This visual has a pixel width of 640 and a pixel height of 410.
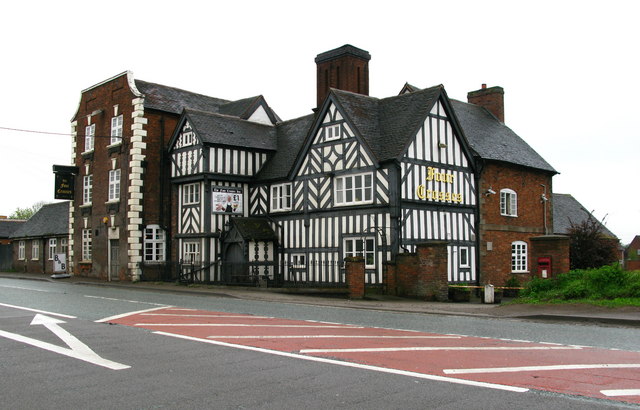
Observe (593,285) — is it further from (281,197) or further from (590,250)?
(281,197)

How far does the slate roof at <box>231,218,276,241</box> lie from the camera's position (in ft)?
97.4

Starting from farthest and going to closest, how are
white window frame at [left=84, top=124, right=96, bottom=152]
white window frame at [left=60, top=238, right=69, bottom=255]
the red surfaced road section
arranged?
white window frame at [left=60, top=238, right=69, bottom=255] < white window frame at [left=84, top=124, right=96, bottom=152] < the red surfaced road section

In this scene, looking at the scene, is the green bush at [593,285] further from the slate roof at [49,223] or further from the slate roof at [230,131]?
the slate roof at [49,223]

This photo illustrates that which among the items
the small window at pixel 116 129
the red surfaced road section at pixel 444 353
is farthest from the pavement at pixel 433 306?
the small window at pixel 116 129

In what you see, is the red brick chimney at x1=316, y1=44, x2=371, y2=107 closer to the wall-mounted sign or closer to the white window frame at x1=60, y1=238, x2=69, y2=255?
the wall-mounted sign

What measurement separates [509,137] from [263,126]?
46.5 ft

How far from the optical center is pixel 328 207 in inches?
1123

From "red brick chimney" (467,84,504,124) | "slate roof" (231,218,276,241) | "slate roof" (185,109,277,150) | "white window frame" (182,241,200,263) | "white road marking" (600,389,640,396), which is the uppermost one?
"red brick chimney" (467,84,504,124)

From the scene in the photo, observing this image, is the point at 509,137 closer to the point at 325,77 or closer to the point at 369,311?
the point at 325,77

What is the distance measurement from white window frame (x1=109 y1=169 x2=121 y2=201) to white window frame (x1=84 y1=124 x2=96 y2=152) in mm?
3492

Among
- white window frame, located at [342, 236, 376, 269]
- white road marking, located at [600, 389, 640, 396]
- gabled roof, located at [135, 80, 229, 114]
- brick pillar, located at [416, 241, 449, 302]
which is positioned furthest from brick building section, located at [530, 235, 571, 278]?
gabled roof, located at [135, 80, 229, 114]

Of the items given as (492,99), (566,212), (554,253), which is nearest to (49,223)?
(492,99)

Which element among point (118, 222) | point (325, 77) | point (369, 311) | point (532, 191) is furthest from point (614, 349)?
point (118, 222)

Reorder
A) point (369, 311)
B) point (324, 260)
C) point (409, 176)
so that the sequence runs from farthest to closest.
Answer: point (324, 260), point (409, 176), point (369, 311)
